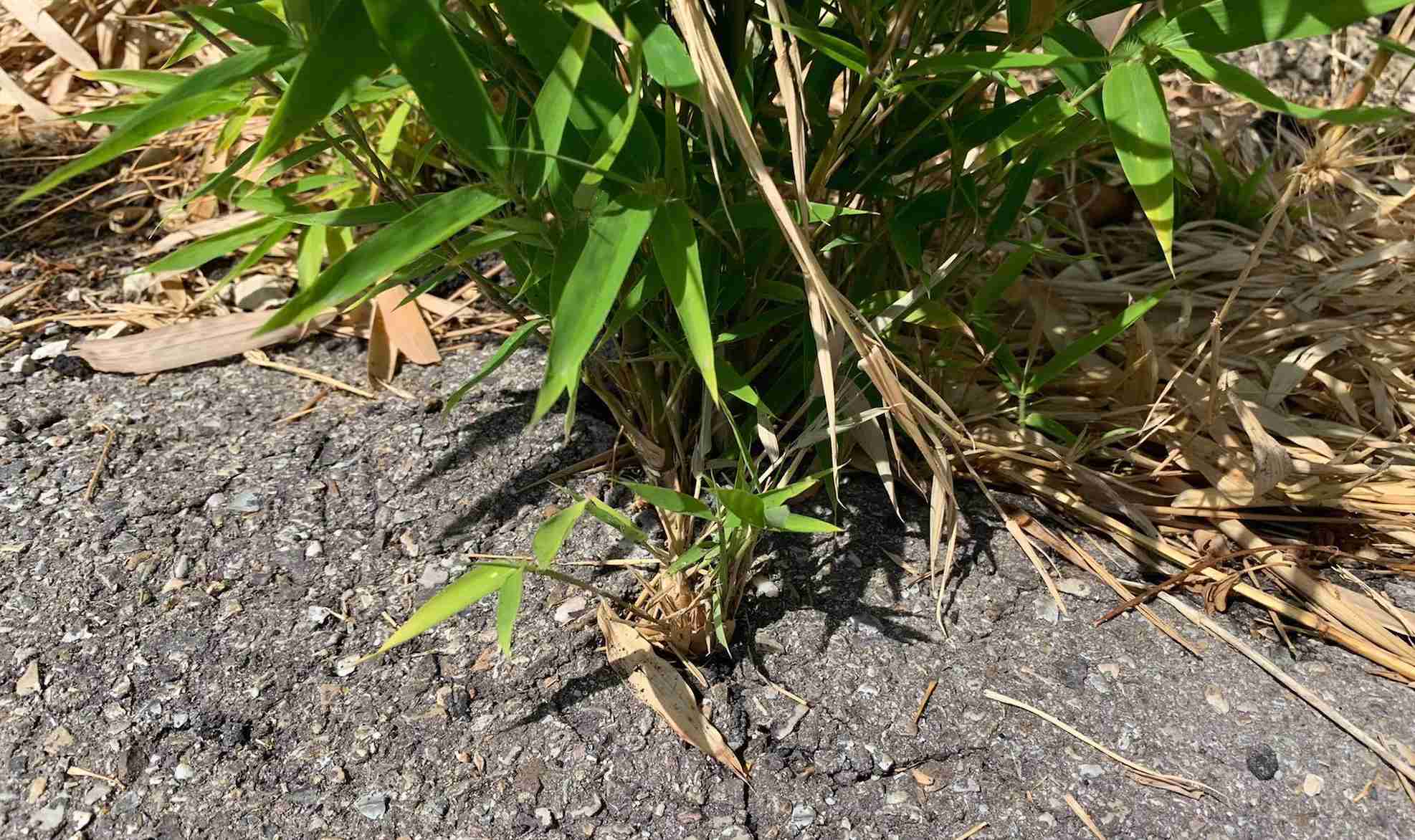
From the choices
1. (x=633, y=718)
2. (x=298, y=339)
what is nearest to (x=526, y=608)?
(x=633, y=718)

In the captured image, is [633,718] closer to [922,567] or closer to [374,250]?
[922,567]

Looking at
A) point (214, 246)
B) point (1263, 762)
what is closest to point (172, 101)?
point (214, 246)

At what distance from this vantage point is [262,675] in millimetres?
908

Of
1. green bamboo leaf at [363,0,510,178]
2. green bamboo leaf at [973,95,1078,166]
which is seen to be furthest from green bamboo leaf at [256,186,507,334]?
green bamboo leaf at [973,95,1078,166]

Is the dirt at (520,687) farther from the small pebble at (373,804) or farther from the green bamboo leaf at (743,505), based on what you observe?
the green bamboo leaf at (743,505)

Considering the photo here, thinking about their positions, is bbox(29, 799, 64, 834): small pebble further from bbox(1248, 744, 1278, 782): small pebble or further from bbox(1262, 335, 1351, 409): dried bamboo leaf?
bbox(1262, 335, 1351, 409): dried bamboo leaf

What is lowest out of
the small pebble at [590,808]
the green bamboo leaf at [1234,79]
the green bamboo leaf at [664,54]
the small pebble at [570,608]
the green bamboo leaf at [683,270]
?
the small pebble at [590,808]

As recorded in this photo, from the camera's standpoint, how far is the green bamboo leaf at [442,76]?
0.58 meters

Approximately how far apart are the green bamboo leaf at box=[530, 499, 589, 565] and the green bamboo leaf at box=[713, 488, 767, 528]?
107 millimetres

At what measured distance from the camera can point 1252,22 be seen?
0.69 m

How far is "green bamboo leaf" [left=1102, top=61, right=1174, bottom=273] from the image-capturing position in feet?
2.27

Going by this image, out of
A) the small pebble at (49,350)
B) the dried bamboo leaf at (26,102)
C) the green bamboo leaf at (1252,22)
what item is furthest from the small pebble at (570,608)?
the dried bamboo leaf at (26,102)

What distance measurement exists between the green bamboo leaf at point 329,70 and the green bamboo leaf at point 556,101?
0.09 m

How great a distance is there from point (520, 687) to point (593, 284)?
1.34ft
